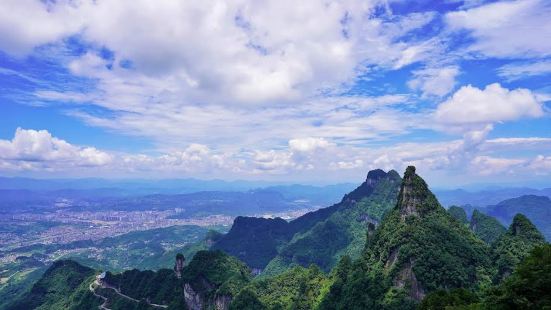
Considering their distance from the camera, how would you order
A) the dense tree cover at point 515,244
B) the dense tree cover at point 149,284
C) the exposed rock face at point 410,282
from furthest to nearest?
1. the dense tree cover at point 149,284
2. the dense tree cover at point 515,244
3. the exposed rock face at point 410,282

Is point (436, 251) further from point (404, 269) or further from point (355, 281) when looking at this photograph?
point (355, 281)

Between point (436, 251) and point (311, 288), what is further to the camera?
point (311, 288)

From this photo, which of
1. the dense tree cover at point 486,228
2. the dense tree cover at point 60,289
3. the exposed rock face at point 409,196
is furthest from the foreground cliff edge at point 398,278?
the dense tree cover at point 486,228

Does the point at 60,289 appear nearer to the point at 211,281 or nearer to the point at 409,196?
the point at 211,281

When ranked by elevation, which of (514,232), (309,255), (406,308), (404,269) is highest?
(514,232)

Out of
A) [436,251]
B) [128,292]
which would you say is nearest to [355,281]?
[436,251]

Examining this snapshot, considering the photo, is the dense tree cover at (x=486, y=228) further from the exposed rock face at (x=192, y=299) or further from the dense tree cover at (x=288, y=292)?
the exposed rock face at (x=192, y=299)
